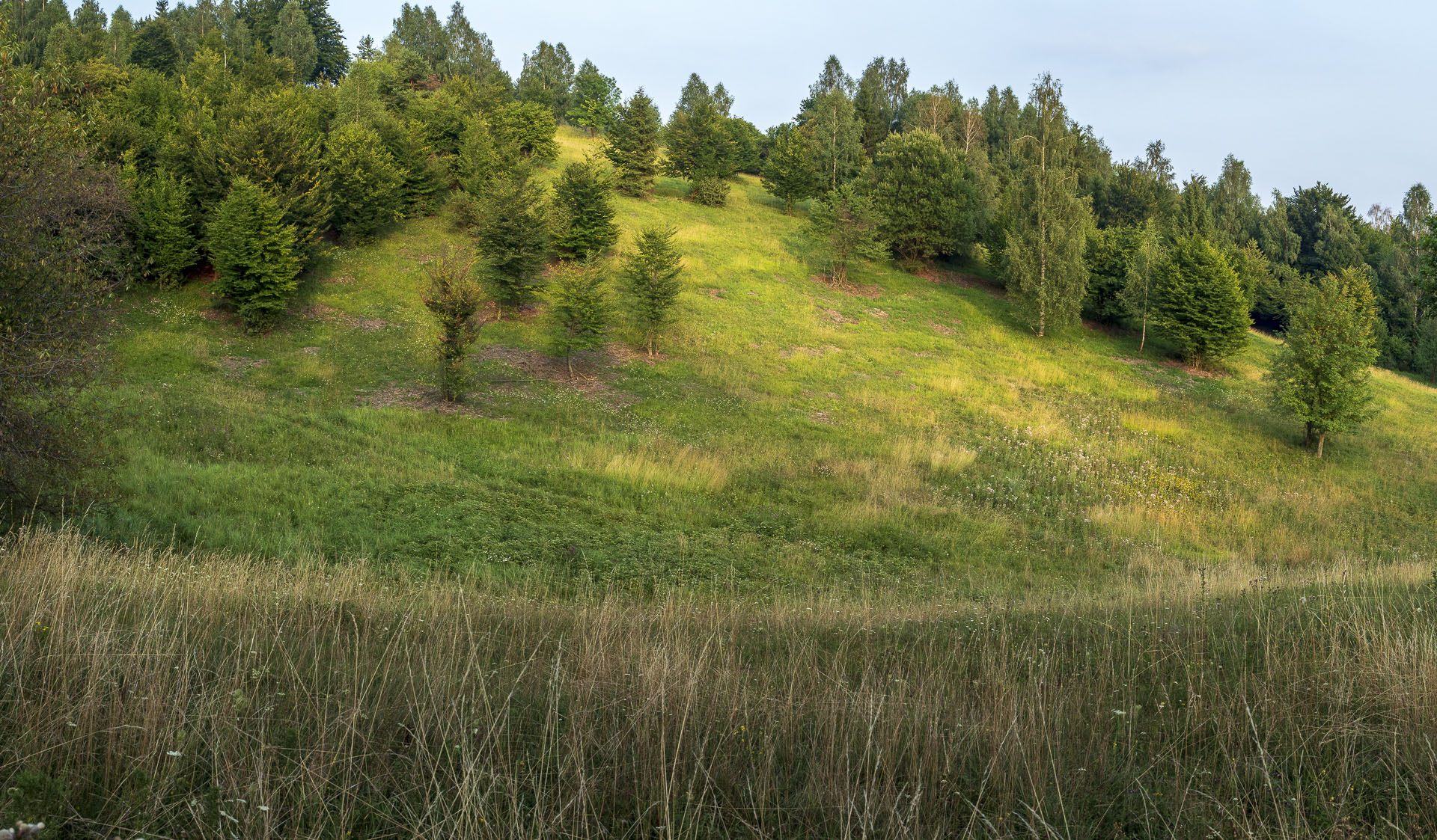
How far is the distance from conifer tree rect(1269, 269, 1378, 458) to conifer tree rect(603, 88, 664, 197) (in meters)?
42.2

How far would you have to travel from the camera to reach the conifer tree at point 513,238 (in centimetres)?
2941

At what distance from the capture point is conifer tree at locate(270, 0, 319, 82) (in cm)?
7644

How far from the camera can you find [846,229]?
143 ft

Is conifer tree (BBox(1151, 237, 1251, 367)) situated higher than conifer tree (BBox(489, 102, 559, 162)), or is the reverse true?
conifer tree (BBox(489, 102, 559, 162))

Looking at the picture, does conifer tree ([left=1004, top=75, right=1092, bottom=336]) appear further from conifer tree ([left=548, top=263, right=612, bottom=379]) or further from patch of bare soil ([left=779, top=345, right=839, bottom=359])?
conifer tree ([left=548, top=263, right=612, bottom=379])

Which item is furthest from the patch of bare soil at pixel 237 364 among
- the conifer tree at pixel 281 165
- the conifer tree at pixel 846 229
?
the conifer tree at pixel 846 229

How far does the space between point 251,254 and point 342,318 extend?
3.99 meters

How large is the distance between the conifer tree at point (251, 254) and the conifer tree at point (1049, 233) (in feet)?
118

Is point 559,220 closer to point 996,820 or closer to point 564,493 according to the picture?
point 564,493

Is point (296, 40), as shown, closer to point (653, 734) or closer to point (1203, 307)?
point (1203, 307)

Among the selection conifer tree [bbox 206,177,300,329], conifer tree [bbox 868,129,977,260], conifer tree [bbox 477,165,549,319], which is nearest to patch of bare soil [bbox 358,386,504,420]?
conifer tree [bbox 206,177,300,329]

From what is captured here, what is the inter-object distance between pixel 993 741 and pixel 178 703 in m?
3.63

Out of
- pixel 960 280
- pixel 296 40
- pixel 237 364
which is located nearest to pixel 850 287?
pixel 960 280

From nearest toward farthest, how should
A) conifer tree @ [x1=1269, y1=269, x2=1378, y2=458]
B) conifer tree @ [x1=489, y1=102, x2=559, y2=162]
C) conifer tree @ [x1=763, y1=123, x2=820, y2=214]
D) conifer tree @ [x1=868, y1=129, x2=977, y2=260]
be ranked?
conifer tree @ [x1=1269, y1=269, x2=1378, y2=458] < conifer tree @ [x1=868, y1=129, x2=977, y2=260] < conifer tree @ [x1=489, y1=102, x2=559, y2=162] < conifer tree @ [x1=763, y1=123, x2=820, y2=214]
